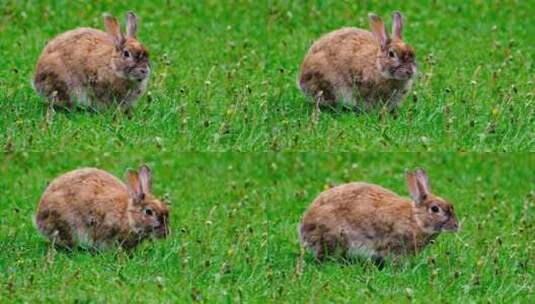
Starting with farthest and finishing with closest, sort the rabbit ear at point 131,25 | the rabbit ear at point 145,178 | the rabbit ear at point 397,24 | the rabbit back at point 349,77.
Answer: the rabbit back at point 349,77 → the rabbit ear at point 397,24 → the rabbit ear at point 131,25 → the rabbit ear at point 145,178

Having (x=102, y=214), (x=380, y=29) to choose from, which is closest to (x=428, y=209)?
(x=380, y=29)

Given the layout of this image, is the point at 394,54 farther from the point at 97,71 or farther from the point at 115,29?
the point at 97,71

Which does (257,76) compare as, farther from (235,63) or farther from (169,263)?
(169,263)

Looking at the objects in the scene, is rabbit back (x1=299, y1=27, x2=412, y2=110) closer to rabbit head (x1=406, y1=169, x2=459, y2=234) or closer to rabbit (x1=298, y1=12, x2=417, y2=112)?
rabbit (x1=298, y1=12, x2=417, y2=112)

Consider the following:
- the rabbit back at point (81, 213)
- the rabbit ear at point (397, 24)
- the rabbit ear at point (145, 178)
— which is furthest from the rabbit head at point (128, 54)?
the rabbit ear at point (397, 24)

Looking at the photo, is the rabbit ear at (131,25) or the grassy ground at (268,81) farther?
the rabbit ear at (131,25)

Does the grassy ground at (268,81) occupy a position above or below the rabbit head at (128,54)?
below

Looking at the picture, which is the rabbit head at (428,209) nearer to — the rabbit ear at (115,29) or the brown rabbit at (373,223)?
the brown rabbit at (373,223)

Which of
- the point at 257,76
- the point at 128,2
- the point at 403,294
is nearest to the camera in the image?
the point at 403,294

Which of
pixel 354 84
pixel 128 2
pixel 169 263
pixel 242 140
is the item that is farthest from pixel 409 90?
pixel 128 2
